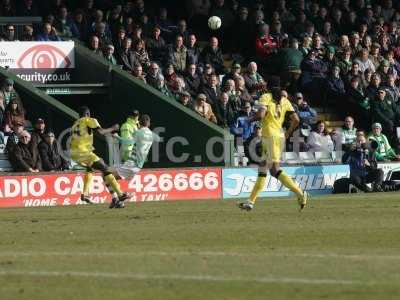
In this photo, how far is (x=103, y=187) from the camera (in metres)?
26.2

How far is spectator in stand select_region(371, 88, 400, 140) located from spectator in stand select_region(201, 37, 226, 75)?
401 centimetres

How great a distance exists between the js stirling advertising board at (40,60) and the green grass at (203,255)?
9091 millimetres

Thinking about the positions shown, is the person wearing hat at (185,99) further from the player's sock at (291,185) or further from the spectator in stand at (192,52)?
the player's sock at (291,185)

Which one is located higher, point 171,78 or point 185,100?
point 171,78

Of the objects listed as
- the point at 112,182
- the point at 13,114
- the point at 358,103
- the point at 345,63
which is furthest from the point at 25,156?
the point at 345,63

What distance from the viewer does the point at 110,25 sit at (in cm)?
2998

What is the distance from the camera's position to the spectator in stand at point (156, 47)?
29906mm

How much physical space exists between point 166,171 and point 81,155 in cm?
398

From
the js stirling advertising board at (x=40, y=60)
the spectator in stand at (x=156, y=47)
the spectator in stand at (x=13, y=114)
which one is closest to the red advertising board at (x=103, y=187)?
the spectator in stand at (x=13, y=114)

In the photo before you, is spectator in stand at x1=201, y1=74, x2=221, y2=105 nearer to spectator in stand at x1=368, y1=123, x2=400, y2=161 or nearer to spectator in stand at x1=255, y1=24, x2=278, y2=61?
spectator in stand at x1=255, y1=24, x2=278, y2=61

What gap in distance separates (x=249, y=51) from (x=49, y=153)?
883cm

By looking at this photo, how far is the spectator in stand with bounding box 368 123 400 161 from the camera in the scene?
98.1ft

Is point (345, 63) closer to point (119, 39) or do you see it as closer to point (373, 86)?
point (373, 86)

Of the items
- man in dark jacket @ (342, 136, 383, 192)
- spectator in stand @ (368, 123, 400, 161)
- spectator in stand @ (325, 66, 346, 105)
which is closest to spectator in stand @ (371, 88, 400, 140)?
spectator in stand @ (325, 66, 346, 105)
